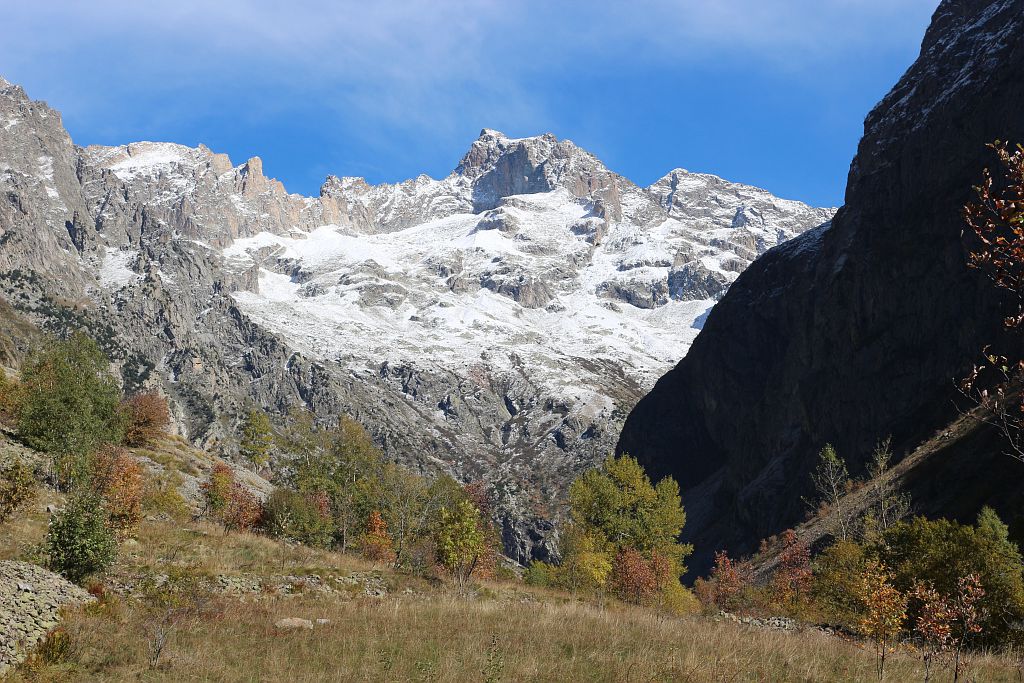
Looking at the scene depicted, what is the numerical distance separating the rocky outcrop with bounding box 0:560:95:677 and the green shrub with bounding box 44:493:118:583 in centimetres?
156

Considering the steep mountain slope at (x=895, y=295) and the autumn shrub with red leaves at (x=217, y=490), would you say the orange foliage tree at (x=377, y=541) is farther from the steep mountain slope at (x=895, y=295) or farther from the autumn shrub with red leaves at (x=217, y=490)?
the steep mountain slope at (x=895, y=295)

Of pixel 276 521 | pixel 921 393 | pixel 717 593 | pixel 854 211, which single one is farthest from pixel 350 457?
pixel 854 211

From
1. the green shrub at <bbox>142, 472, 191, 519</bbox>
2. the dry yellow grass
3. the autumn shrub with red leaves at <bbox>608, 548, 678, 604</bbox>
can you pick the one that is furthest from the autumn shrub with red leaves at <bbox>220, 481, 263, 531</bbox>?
the dry yellow grass

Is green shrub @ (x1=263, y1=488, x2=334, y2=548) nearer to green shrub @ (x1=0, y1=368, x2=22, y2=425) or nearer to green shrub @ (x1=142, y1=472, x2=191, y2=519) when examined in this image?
green shrub @ (x1=142, y1=472, x2=191, y2=519)

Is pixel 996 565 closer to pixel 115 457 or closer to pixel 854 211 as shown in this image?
pixel 115 457

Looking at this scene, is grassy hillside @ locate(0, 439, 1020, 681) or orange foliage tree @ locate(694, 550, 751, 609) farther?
orange foliage tree @ locate(694, 550, 751, 609)

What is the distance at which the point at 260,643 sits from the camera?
19.0 meters

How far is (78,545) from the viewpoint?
23.3m

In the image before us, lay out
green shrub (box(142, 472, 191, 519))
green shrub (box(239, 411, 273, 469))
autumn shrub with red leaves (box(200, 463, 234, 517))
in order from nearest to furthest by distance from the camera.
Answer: green shrub (box(142, 472, 191, 519)), autumn shrub with red leaves (box(200, 463, 234, 517)), green shrub (box(239, 411, 273, 469))

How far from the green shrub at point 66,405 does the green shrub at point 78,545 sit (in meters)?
26.4

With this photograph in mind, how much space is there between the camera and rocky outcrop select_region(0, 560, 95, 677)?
53.8 feet

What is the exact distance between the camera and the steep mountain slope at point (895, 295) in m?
105

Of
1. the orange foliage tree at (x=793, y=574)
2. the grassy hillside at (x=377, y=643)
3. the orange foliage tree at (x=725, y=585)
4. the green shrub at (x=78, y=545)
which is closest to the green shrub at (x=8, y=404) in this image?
the grassy hillside at (x=377, y=643)

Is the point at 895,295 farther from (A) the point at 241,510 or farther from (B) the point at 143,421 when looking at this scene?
(B) the point at 143,421
